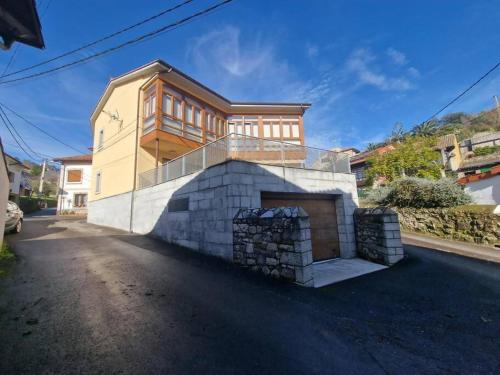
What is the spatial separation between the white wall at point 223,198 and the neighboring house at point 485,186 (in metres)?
10.8

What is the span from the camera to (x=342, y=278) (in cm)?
652

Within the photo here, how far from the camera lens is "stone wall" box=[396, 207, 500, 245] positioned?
33.5 feet

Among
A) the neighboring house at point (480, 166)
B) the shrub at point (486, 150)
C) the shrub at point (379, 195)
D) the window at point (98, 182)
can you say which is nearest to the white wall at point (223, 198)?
the shrub at point (379, 195)

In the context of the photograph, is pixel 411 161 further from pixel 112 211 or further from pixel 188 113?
pixel 112 211

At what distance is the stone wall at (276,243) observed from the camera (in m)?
5.50

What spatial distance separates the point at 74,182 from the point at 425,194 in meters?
35.6

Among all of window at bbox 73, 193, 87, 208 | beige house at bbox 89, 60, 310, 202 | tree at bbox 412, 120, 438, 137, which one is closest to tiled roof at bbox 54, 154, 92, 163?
window at bbox 73, 193, 87, 208

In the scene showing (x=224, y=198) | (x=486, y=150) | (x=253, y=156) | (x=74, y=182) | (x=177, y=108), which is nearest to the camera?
(x=224, y=198)

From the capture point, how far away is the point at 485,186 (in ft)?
48.2

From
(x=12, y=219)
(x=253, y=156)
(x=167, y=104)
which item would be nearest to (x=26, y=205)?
(x=12, y=219)

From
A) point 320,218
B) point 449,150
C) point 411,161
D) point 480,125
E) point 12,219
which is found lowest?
point 320,218

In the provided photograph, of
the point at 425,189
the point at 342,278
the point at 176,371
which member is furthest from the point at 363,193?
the point at 176,371

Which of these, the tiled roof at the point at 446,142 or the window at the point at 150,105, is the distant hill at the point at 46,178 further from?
the tiled roof at the point at 446,142

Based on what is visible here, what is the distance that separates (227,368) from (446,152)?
37451 mm
